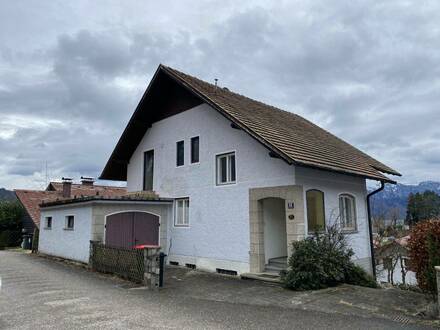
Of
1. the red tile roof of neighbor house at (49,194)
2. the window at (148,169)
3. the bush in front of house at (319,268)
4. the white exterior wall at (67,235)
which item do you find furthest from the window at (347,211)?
the red tile roof of neighbor house at (49,194)

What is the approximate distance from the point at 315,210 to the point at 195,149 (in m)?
5.60

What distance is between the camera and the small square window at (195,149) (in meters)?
14.6

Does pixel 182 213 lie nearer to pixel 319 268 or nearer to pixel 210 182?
pixel 210 182

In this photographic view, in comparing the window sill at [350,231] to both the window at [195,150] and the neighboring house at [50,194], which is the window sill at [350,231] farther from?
the neighboring house at [50,194]

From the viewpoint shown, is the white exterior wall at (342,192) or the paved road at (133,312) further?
the white exterior wall at (342,192)

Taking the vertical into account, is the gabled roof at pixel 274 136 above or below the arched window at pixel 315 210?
above

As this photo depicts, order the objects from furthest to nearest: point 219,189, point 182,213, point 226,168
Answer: point 182,213 → point 226,168 → point 219,189

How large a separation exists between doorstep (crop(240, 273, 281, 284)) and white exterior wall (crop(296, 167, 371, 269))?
99.9 inches

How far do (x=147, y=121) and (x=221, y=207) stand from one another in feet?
21.2

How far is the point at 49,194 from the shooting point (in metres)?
32.0

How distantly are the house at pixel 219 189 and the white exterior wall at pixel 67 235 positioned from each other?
76 mm

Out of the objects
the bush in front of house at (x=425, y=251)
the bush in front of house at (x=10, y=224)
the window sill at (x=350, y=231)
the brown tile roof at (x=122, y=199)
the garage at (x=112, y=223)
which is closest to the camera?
the bush in front of house at (x=425, y=251)

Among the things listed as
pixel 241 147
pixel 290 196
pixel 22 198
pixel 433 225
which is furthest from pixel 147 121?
pixel 22 198

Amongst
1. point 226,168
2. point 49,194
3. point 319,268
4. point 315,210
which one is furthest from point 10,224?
point 319,268
